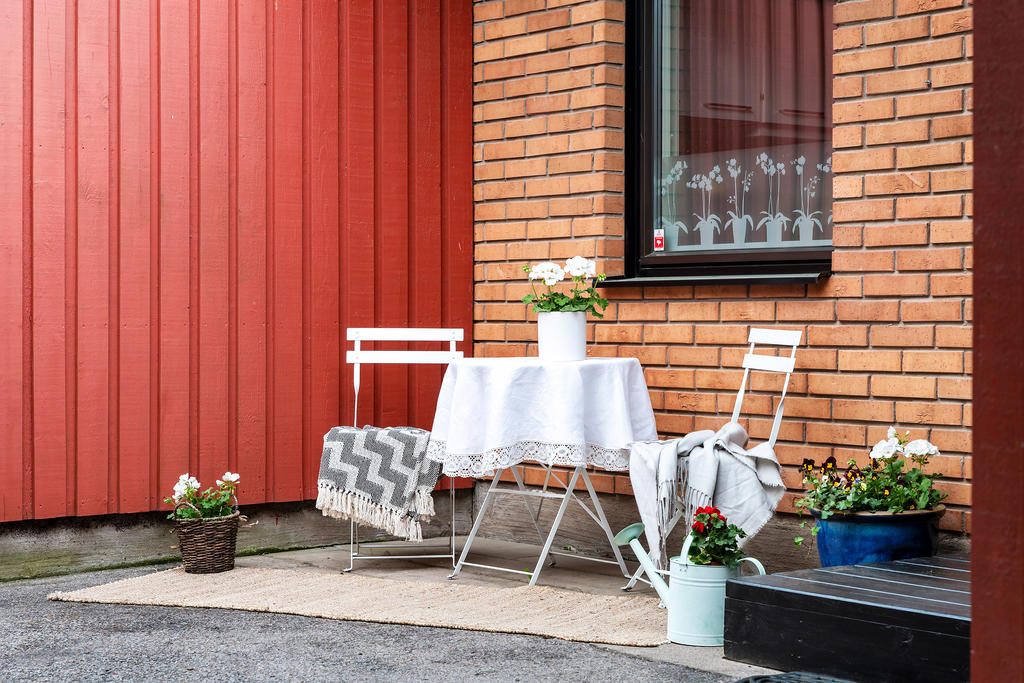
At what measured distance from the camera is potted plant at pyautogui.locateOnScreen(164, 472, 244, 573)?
4328 mm

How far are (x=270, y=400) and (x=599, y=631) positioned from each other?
1.90 m

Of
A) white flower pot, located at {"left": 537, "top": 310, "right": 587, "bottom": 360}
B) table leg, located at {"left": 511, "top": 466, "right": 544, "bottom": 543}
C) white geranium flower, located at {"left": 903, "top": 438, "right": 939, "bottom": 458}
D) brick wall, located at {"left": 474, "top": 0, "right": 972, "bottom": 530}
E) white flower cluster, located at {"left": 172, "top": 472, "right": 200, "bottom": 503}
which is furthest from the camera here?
table leg, located at {"left": 511, "top": 466, "right": 544, "bottom": 543}

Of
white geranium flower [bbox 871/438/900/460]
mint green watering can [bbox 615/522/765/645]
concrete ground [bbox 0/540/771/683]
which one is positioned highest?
white geranium flower [bbox 871/438/900/460]

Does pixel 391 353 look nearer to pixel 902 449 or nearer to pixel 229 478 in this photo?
pixel 229 478

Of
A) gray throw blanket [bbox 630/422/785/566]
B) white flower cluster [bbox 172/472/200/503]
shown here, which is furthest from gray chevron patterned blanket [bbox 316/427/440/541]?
gray throw blanket [bbox 630/422/785/566]

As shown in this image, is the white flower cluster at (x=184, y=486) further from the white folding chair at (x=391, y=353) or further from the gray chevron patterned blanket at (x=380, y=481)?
the white folding chair at (x=391, y=353)

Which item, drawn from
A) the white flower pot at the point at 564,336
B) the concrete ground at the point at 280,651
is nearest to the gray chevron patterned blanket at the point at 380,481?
the white flower pot at the point at 564,336

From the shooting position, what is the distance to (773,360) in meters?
4.07

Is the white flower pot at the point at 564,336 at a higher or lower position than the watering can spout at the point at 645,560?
higher

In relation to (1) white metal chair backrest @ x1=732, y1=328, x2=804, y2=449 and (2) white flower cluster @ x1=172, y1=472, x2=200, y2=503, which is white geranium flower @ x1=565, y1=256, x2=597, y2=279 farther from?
(2) white flower cluster @ x1=172, y1=472, x2=200, y2=503

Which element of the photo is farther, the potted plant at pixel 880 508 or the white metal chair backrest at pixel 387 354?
the white metal chair backrest at pixel 387 354

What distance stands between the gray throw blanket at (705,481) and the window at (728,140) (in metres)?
0.77

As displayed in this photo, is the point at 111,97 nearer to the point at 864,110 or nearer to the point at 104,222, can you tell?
the point at 104,222

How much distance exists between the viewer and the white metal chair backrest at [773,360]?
4.02m
